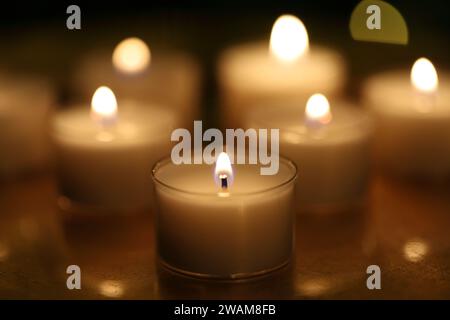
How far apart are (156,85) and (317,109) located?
0.46 m

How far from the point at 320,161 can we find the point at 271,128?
0.10 meters

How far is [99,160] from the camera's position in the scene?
1.54 meters

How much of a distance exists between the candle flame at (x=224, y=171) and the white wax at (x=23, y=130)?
497mm

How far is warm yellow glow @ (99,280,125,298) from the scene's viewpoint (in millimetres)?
1258

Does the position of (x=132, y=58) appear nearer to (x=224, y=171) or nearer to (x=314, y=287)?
(x=224, y=171)

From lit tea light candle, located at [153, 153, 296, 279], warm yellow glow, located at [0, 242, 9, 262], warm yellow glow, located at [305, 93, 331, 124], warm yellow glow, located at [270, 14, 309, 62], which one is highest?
warm yellow glow, located at [270, 14, 309, 62]

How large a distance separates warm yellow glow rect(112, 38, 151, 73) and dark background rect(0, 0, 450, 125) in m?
0.17

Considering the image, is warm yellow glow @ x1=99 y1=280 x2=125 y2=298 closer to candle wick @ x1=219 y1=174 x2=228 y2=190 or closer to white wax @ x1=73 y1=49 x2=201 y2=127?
candle wick @ x1=219 y1=174 x2=228 y2=190

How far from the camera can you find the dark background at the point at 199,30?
2.21 metres

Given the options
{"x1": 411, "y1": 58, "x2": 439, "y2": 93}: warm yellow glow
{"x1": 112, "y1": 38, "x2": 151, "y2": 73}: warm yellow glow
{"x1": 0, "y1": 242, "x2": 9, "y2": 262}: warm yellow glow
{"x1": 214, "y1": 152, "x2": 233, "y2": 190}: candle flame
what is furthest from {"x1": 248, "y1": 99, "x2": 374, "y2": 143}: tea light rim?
{"x1": 0, "y1": 242, "x2": 9, "y2": 262}: warm yellow glow

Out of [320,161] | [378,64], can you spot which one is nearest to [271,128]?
[320,161]

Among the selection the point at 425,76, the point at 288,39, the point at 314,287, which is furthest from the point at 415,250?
the point at 288,39

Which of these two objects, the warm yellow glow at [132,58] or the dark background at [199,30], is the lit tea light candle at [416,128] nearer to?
the dark background at [199,30]

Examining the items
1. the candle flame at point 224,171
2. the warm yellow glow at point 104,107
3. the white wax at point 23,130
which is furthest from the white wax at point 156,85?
the candle flame at point 224,171
